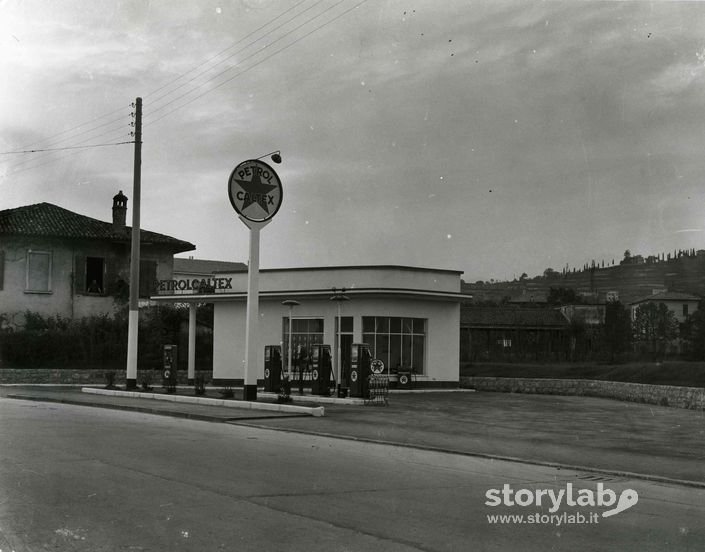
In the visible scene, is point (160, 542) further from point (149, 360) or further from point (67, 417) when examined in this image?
point (149, 360)

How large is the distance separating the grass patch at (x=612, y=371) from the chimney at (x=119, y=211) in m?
23.3

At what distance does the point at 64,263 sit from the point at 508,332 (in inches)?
1324

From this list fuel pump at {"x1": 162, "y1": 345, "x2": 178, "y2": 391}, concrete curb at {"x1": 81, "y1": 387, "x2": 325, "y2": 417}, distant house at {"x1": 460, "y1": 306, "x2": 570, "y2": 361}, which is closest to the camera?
concrete curb at {"x1": 81, "y1": 387, "x2": 325, "y2": 417}

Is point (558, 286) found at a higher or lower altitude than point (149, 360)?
higher

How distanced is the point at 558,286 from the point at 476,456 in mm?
81704

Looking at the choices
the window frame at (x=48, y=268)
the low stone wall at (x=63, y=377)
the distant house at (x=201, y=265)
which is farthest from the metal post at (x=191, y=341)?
the distant house at (x=201, y=265)

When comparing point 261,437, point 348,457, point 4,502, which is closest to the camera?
point 4,502

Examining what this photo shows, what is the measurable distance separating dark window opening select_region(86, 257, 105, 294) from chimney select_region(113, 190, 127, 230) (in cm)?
374

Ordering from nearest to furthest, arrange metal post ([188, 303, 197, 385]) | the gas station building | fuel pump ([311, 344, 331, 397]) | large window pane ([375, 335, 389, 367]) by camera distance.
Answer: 1. fuel pump ([311, 344, 331, 397])
2. the gas station building
3. large window pane ([375, 335, 389, 367])
4. metal post ([188, 303, 197, 385])

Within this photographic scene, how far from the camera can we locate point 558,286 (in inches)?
3620

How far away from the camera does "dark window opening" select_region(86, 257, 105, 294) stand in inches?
1834

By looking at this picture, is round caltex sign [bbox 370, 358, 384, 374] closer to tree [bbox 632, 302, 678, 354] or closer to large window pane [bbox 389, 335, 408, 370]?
large window pane [bbox 389, 335, 408, 370]

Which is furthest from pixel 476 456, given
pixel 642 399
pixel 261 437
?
pixel 642 399

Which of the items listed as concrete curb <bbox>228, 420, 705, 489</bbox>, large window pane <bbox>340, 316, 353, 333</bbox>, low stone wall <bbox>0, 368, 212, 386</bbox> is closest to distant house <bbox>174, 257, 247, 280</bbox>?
low stone wall <bbox>0, 368, 212, 386</bbox>
